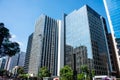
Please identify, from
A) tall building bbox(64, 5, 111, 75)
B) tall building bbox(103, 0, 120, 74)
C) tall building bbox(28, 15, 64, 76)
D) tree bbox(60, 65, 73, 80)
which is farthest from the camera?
tall building bbox(28, 15, 64, 76)

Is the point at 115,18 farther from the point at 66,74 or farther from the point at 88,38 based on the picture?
the point at 66,74

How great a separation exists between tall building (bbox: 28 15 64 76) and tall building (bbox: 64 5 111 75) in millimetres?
17618

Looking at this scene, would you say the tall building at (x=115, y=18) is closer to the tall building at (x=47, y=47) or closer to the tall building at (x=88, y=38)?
the tall building at (x=88, y=38)

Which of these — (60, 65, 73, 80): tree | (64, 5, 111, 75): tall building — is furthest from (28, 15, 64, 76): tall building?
(60, 65, 73, 80): tree

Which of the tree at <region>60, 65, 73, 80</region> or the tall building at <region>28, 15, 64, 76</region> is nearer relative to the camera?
the tree at <region>60, 65, 73, 80</region>

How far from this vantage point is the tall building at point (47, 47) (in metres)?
93.9

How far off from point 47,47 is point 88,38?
131ft

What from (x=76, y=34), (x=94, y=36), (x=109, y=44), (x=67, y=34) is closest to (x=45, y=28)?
(x=67, y=34)

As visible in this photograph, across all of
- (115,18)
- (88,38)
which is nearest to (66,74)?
(88,38)

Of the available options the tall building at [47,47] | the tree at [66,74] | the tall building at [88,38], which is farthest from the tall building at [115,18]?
the tall building at [47,47]

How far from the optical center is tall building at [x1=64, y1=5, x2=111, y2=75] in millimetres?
67625

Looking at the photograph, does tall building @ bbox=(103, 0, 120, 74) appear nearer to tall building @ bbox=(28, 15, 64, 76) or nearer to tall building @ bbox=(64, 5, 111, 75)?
tall building @ bbox=(64, 5, 111, 75)

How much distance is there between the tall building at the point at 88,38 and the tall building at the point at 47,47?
694 inches

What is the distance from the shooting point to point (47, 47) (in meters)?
98.9
